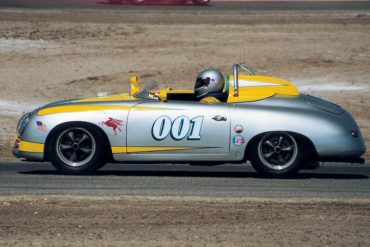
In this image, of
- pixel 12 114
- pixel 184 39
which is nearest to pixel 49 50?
pixel 184 39

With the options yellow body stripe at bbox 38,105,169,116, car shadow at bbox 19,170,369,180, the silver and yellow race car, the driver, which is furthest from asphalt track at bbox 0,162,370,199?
the driver

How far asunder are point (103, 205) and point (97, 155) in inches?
87.9

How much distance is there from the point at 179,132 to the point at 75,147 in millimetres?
1352

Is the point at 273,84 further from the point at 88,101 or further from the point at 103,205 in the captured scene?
the point at 103,205

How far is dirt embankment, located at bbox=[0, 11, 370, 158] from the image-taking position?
2412 cm

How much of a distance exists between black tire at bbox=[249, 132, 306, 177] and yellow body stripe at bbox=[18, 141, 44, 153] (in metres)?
2.65

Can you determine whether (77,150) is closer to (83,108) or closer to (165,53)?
Result: (83,108)

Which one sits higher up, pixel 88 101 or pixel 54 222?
pixel 88 101

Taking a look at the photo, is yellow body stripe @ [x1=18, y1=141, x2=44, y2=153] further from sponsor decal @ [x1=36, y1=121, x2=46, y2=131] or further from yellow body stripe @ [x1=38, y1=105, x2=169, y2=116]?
yellow body stripe @ [x1=38, y1=105, x2=169, y2=116]

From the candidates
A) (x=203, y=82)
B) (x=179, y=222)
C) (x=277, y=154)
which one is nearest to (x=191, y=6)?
(x=203, y=82)

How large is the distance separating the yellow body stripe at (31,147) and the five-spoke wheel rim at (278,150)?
9.04 feet

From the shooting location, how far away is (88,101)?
14.0m

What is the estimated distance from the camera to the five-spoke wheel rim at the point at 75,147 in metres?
13.7

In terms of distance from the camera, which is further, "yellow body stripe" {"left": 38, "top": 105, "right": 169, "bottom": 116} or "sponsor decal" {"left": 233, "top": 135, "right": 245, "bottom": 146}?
"yellow body stripe" {"left": 38, "top": 105, "right": 169, "bottom": 116}
